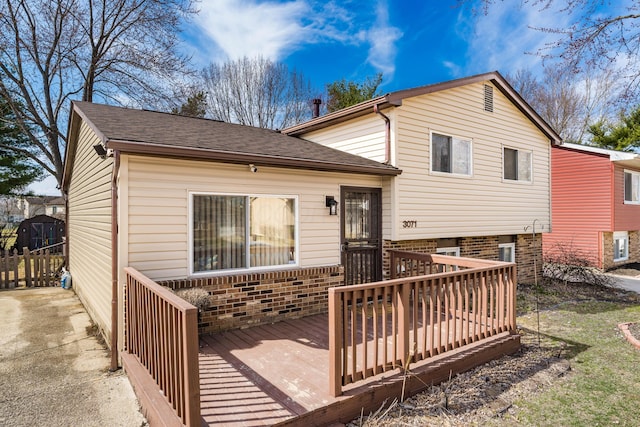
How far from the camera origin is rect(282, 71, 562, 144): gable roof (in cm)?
694

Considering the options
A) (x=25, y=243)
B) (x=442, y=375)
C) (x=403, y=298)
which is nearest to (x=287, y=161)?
(x=403, y=298)

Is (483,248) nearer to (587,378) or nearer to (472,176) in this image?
(472,176)

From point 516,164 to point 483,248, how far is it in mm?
2624

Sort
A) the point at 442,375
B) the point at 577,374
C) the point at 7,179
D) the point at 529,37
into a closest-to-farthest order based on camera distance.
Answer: the point at 442,375 → the point at 577,374 → the point at 529,37 → the point at 7,179

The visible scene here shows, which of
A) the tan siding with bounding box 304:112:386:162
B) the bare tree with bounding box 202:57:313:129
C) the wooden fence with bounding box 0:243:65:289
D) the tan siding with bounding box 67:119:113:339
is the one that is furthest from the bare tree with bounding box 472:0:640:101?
the bare tree with bounding box 202:57:313:129

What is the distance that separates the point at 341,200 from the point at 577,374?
4187mm

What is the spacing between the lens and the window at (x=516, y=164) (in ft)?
31.4

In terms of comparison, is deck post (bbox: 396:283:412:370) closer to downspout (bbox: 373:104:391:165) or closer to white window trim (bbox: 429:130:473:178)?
downspout (bbox: 373:104:391:165)

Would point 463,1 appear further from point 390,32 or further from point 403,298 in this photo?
point 390,32

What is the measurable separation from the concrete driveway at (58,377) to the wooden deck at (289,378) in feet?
2.75

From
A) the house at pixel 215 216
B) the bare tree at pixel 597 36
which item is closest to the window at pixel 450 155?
the house at pixel 215 216

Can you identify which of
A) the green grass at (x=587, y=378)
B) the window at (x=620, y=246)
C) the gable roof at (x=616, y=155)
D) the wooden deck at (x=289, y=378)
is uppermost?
the gable roof at (x=616, y=155)

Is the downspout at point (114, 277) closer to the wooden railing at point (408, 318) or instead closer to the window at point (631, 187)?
the wooden railing at point (408, 318)

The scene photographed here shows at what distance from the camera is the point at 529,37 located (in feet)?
24.6
